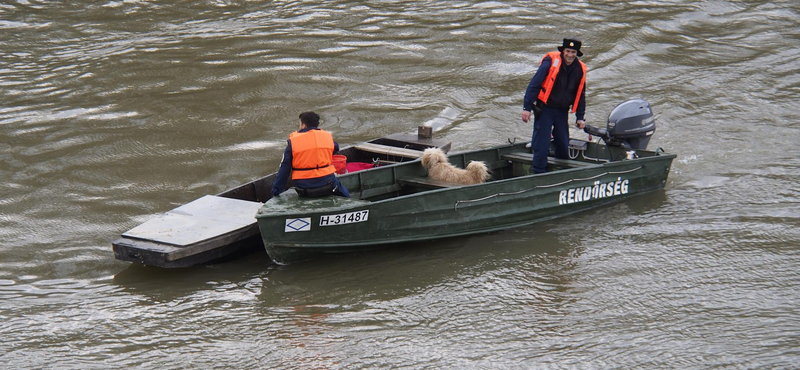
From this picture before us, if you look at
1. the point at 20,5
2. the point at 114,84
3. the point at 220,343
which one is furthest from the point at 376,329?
the point at 20,5

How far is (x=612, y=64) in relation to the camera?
16.1 m

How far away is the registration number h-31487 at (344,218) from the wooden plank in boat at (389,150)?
223cm

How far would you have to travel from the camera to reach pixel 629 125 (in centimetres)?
1023

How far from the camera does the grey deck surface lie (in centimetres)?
798

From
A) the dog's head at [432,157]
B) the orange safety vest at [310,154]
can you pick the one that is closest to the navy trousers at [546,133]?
the dog's head at [432,157]

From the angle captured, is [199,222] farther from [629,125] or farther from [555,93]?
[629,125]

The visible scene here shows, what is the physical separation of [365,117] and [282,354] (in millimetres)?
7436

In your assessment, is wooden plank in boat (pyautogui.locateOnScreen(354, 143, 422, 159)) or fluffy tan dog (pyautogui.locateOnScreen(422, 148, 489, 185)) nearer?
fluffy tan dog (pyautogui.locateOnScreen(422, 148, 489, 185))

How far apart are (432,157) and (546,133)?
4.78ft

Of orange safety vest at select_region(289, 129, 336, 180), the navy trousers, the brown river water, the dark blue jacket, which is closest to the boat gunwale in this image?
the navy trousers

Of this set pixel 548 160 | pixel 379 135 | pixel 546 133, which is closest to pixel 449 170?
pixel 546 133

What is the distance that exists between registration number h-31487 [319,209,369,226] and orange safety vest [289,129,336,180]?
1.69 feet

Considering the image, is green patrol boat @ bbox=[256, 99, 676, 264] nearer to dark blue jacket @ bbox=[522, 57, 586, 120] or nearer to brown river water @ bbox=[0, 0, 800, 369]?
brown river water @ bbox=[0, 0, 800, 369]

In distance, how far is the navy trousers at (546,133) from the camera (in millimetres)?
9727
